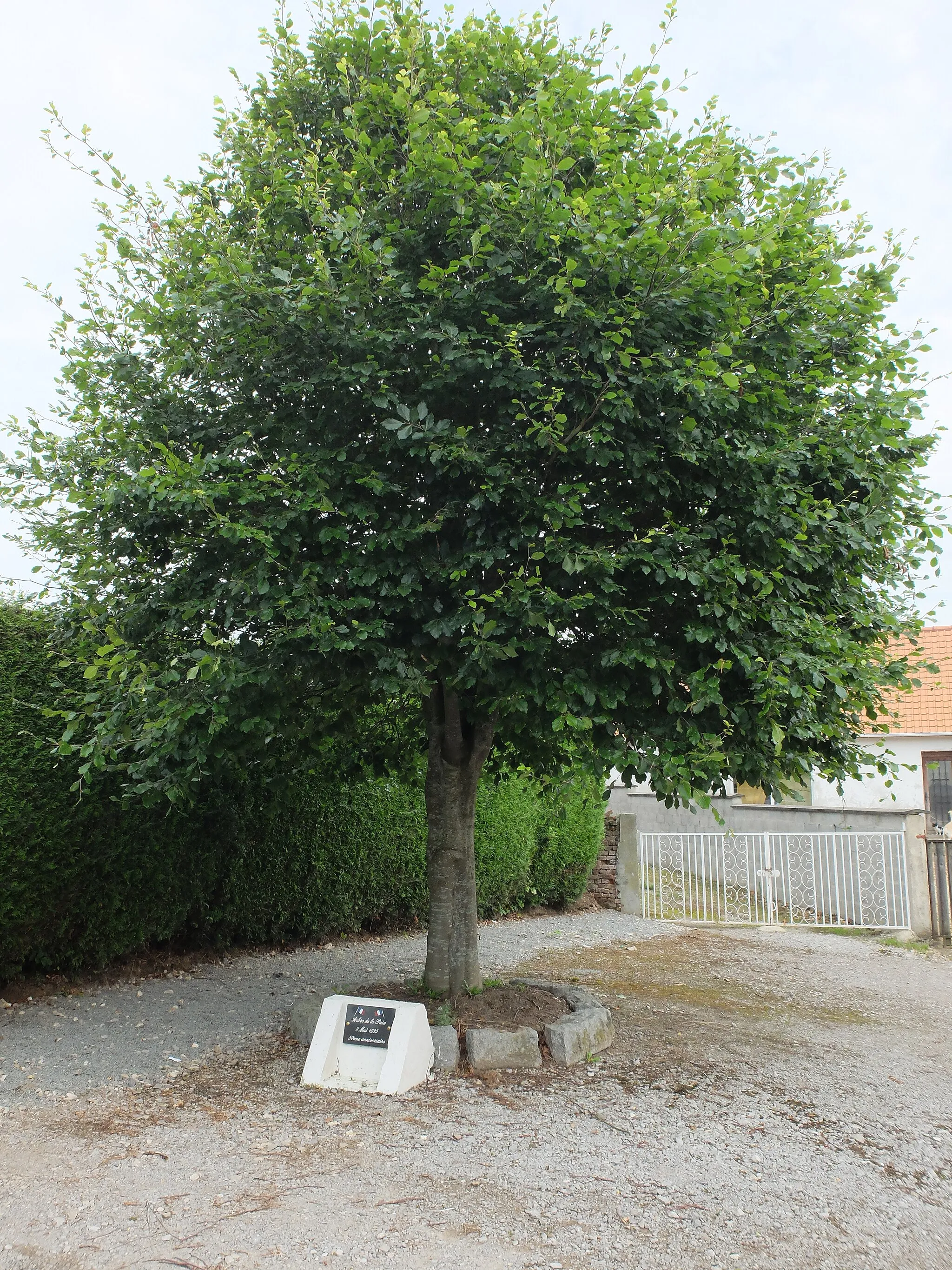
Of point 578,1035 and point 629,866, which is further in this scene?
point 629,866

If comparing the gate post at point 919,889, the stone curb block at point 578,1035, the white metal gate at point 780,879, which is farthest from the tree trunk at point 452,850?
the gate post at point 919,889

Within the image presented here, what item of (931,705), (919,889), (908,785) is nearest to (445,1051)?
(919,889)

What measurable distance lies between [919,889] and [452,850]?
7205mm

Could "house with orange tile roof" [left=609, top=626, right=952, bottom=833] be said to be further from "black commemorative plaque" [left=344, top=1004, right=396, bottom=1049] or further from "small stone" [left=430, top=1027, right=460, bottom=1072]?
"black commemorative plaque" [left=344, top=1004, right=396, bottom=1049]

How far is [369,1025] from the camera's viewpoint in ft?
16.8

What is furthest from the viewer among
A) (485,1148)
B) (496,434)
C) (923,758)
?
(923,758)

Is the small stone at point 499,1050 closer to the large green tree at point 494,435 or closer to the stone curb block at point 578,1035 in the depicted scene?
the stone curb block at point 578,1035

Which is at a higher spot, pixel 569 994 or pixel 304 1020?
pixel 569 994

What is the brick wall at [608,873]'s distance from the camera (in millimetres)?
13133

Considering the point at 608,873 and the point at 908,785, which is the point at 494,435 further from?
the point at 908,785

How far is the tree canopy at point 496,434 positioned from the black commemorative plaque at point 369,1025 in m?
1.67

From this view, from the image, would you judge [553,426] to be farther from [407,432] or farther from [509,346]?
[407,432]

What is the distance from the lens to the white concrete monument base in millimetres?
4988

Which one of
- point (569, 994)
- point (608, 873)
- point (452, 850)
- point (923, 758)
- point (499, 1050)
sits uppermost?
point (923, 758)
